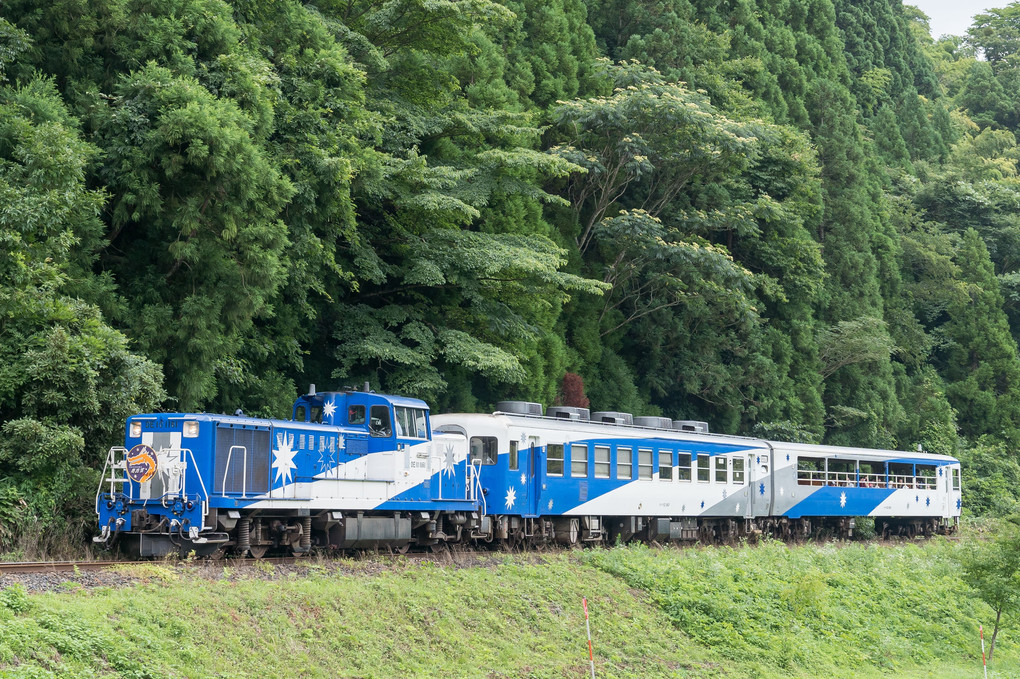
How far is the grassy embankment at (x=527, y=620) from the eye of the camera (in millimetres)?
10844

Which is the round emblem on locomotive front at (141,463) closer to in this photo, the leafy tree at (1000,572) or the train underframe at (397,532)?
the train underframe at (397,532)

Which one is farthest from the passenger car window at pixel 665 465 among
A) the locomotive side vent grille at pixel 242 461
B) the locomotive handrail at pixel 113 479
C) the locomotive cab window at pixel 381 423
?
the locomotive handrail at pixel 113 479

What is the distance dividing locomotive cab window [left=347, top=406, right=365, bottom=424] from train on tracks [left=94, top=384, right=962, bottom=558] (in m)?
0.02

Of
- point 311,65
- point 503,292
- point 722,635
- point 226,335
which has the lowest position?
point 722,635

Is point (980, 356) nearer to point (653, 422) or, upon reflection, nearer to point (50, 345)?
point (653, 422)

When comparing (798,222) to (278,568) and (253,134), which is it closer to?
(253,134)

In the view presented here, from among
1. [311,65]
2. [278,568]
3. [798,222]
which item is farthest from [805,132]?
[278,568]

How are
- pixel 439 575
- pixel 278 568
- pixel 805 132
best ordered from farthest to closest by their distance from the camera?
pixel 805 132 → pixel 439 575 → pixel 278 568

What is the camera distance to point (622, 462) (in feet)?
81.3

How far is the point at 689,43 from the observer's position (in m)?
41.8

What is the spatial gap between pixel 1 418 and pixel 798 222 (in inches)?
1206

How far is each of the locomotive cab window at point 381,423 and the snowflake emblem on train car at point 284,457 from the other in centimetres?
193

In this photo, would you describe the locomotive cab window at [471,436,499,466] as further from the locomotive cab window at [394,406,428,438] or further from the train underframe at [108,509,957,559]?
the locomotive cab window at [394,406,428,438]

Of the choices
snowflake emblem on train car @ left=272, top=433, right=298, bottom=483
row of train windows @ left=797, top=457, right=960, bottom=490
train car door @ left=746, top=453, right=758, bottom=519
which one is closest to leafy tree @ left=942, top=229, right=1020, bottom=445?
row of train windows @ left=797, top=457, right=960, bottom=490
